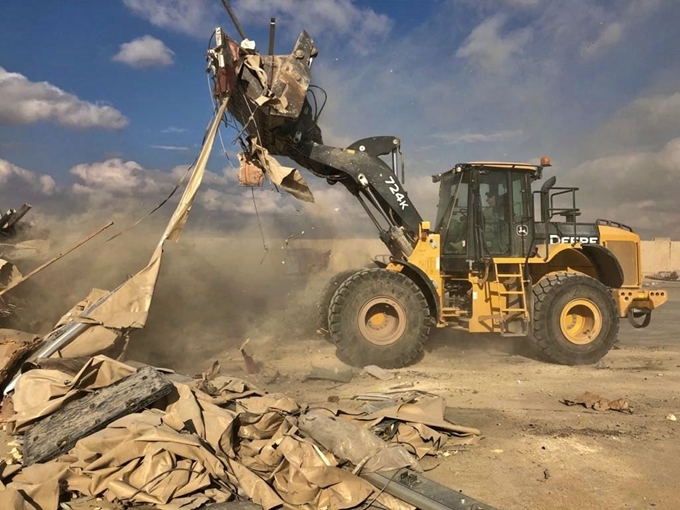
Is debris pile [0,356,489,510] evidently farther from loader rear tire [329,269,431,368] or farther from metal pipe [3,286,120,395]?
loader rear tire [329,269,431,368]

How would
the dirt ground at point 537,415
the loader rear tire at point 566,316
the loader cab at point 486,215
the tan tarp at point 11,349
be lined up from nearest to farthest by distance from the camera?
the dirt ground at point 537,415, the tan tarp at point 11,349, the loader rear tire at point 566,316, the loader cab at point 486,215

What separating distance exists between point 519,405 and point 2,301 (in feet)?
21.8

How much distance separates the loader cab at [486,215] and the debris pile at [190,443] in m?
3.59

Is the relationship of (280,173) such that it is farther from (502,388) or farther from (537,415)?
Answer: (537,415)

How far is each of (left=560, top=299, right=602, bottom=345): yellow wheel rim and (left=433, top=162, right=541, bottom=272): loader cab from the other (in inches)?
43.5

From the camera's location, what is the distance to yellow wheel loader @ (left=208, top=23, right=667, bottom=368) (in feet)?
25.4

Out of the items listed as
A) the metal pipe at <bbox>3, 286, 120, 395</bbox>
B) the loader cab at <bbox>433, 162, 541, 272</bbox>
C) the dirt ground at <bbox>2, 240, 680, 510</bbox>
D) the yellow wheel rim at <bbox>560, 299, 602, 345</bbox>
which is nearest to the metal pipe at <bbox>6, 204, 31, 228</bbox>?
the dirt ground at <bbox>2, 240, 680, 510</bbox>

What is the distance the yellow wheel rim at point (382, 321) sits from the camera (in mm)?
7825

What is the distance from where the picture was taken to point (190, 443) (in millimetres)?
3914

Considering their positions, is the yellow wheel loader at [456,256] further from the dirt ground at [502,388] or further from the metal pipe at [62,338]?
the metal pipe at [62,338]

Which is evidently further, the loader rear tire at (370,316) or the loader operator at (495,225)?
the loader operator at (495,225)

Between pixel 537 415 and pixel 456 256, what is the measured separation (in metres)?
3.26

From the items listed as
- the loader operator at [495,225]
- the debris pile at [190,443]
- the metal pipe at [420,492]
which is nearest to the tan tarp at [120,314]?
the debris pile at [190,443]

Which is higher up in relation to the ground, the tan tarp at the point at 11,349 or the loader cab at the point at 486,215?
the loader cab at the point at 486,215
